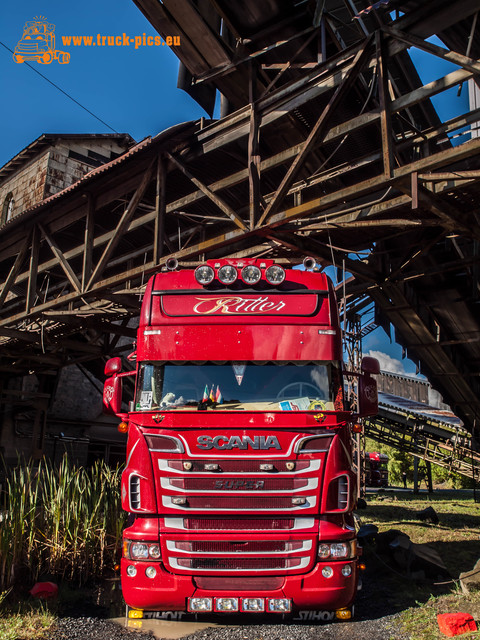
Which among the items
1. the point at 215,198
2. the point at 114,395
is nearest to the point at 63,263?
the point at 215,198

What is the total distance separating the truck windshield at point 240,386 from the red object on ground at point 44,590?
9.11 feet

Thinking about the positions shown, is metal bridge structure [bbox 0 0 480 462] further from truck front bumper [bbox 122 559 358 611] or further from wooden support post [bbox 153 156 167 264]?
truck front bumper [bbox 122 559 358 611]

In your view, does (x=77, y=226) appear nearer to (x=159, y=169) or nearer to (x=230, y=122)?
(x=159, y=169)

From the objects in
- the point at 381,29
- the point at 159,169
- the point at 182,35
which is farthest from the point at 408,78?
the point at 159,169

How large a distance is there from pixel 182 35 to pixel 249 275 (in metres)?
3.97

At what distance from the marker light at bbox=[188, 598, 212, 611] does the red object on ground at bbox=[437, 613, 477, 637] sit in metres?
2.28

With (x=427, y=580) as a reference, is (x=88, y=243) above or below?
above

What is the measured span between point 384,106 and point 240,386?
11.9 feet

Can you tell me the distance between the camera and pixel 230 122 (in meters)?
7.56

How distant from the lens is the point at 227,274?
5.61 metres

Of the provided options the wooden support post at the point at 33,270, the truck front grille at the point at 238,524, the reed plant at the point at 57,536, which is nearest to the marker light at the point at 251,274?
the truck front grille at the point at 238,524

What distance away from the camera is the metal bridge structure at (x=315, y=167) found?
5789 millimetres

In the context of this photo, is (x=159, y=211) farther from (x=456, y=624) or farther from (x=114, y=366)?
(x=456, y=624)

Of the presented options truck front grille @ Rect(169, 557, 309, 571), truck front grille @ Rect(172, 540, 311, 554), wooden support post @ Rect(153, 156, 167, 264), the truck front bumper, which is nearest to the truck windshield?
truck front grille @ Rect(172, 540, 311, 554)
